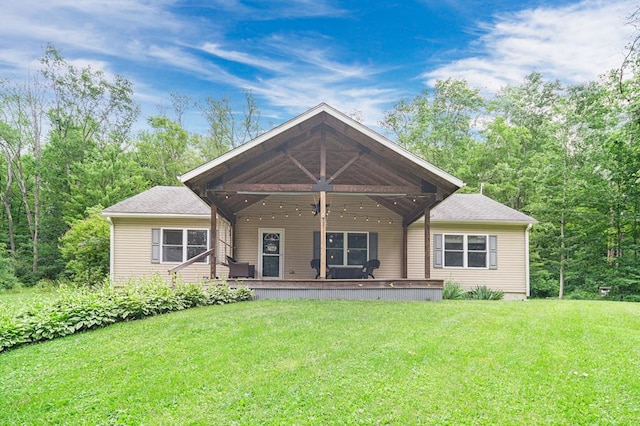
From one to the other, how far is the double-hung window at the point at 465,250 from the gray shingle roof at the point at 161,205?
768cm

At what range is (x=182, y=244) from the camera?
13.4 metres

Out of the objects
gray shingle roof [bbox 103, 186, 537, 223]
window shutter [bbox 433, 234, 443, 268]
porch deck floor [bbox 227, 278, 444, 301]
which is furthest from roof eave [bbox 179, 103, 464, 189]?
window shutter [bbox 433, 234, 443, 268]

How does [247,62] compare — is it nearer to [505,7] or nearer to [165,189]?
[165,189]

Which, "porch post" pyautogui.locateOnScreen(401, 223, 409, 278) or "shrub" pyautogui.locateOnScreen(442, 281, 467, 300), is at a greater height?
"porch post" pyautogui.locateOnScreen(401, 223, 409, 278)

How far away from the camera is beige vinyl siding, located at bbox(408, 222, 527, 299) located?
13.4 meters

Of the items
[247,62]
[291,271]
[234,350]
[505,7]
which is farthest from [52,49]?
[234,350]

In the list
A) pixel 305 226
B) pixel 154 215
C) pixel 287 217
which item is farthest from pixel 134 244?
pixel 305 226

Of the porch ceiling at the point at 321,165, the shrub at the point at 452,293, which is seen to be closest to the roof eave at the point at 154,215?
the porch ceiling at the point at 321,165

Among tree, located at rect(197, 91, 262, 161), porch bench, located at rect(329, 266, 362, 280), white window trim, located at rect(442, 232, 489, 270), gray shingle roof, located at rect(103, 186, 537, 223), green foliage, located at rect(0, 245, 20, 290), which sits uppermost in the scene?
tree, located at rect(197, 91, 262, 161)

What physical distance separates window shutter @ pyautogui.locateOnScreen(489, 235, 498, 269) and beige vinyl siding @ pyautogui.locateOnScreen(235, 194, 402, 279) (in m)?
2.86

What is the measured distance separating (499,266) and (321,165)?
7616mm

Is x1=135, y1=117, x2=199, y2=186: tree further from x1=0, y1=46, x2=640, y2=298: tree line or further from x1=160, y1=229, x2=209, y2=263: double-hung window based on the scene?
x1=160, y1=229, x2=209, y2=263: double-hung window

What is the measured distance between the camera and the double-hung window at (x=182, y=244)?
43.7ft

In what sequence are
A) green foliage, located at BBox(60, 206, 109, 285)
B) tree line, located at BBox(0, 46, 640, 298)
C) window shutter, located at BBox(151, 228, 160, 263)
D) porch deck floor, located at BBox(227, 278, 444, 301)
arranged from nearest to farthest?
porch deck floor, located at BBox(227, 278, 444, 301)
window shutter, located at BBox(151, 228, 160, 263)
green foliage, located at BBox(60, 206, 109, 285)
tree line, located at BBox(0, 46, 640, 298)
